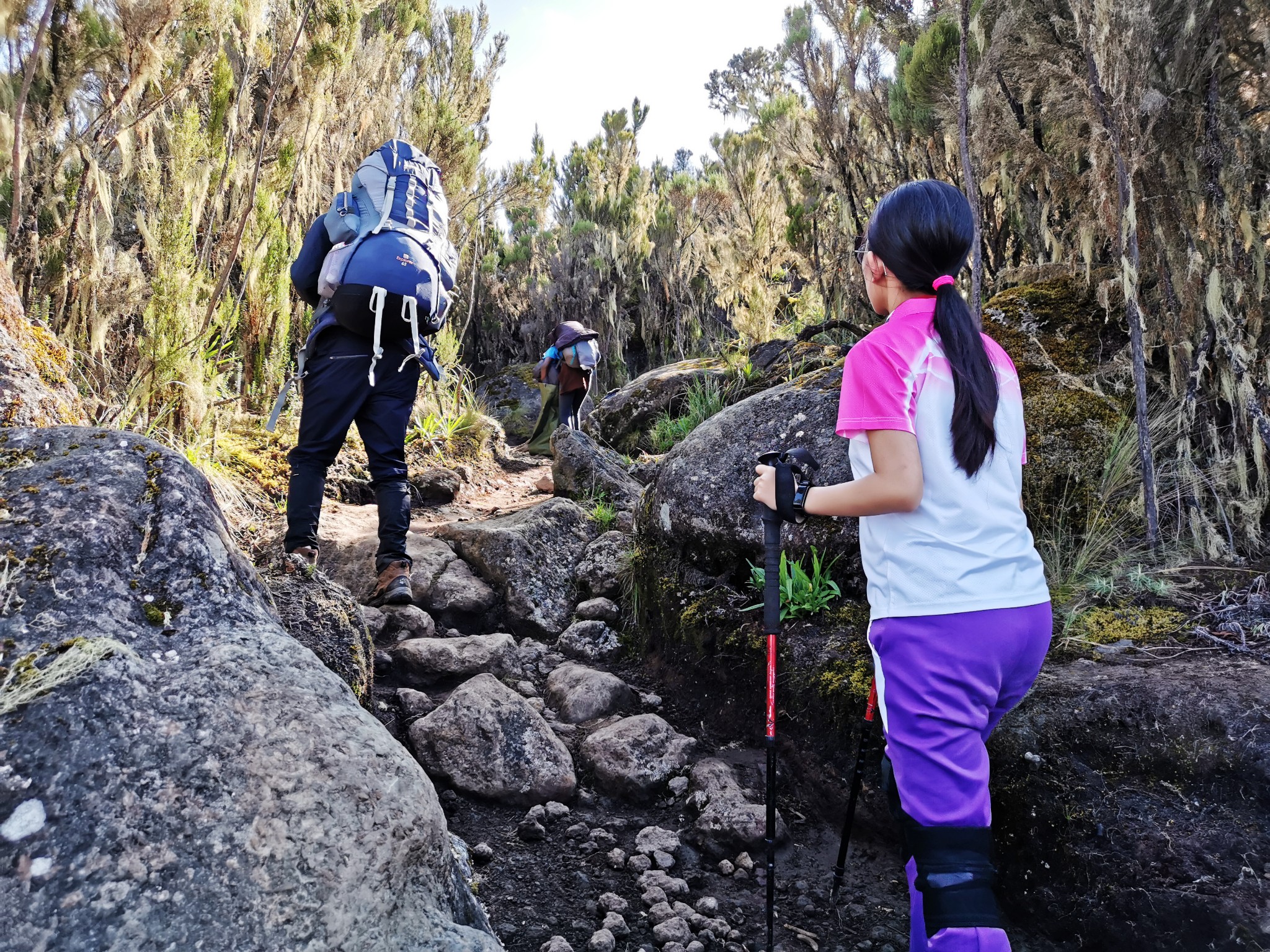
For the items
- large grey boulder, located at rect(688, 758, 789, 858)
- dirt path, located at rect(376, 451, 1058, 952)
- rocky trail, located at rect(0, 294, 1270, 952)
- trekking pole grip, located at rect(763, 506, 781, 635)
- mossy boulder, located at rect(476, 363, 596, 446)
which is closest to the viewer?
rocky trail, located at rect(0, 294, 1270, 952)

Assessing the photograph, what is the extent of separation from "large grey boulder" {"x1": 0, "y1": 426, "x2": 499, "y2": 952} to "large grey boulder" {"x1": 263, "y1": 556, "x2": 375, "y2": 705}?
92 centimetres

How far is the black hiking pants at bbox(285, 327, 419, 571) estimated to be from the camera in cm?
329

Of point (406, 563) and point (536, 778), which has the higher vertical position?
point (406, 563)

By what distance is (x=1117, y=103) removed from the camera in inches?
128

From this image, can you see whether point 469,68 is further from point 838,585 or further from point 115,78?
point 838,585

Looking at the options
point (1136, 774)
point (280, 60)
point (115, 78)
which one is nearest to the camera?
point (1136, 774)

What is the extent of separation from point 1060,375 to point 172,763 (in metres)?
3.51

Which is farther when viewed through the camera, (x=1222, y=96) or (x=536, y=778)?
(x=1222, y=96)

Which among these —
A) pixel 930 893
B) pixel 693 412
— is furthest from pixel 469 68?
pixel 930 893

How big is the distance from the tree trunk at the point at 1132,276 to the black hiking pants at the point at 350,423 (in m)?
2.97

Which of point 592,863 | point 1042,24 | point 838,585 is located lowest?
point 592,863

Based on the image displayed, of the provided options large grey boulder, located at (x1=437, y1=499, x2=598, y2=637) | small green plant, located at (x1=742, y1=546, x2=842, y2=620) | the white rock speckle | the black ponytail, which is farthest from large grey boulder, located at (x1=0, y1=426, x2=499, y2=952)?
large grey boulder, located at (x1=437, y1=499, x2=598, y2=637)

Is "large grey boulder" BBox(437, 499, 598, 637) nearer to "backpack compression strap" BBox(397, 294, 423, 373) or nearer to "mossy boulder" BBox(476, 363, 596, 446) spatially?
"backpack compression strap" BBox(397, 294, 423, 373)

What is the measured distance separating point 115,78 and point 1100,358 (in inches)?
207
